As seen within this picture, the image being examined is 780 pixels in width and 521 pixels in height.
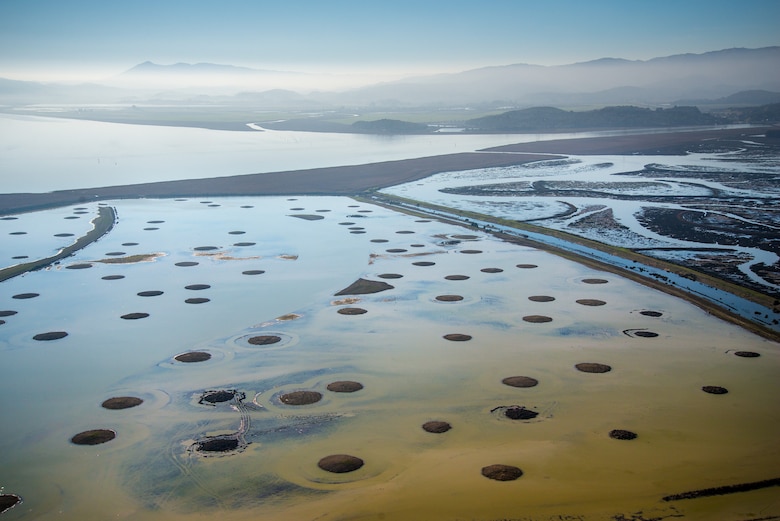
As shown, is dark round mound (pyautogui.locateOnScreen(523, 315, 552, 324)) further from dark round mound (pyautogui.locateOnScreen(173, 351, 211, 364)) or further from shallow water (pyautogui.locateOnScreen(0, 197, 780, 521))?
dark round mound (pyautogui.locateOnScreen(173, 351, 211, 364))

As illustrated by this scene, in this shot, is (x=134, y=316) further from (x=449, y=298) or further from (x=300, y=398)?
(x=449, y=298)

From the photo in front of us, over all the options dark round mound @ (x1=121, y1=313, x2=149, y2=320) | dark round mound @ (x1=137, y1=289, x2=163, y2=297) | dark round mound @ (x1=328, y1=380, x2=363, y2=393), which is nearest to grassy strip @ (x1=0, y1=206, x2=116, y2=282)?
dark round mound @ (x1=137, y1=289, x2=163, y2=297)

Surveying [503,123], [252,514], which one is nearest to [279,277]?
[252,514]

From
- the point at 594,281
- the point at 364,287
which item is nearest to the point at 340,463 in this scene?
the point at 364,287

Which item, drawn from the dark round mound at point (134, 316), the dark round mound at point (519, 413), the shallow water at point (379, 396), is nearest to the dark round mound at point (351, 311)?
the shallow water at point (379, 396)

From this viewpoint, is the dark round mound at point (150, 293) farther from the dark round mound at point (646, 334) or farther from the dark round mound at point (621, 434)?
the dark round mound at point (621, 434)

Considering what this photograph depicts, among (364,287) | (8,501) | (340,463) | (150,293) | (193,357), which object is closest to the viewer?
(8,501)

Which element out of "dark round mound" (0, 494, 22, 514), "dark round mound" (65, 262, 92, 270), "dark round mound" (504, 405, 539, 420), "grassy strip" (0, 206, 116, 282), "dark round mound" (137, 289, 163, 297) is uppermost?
"grassy strip" (0, 206, 116, 282)
